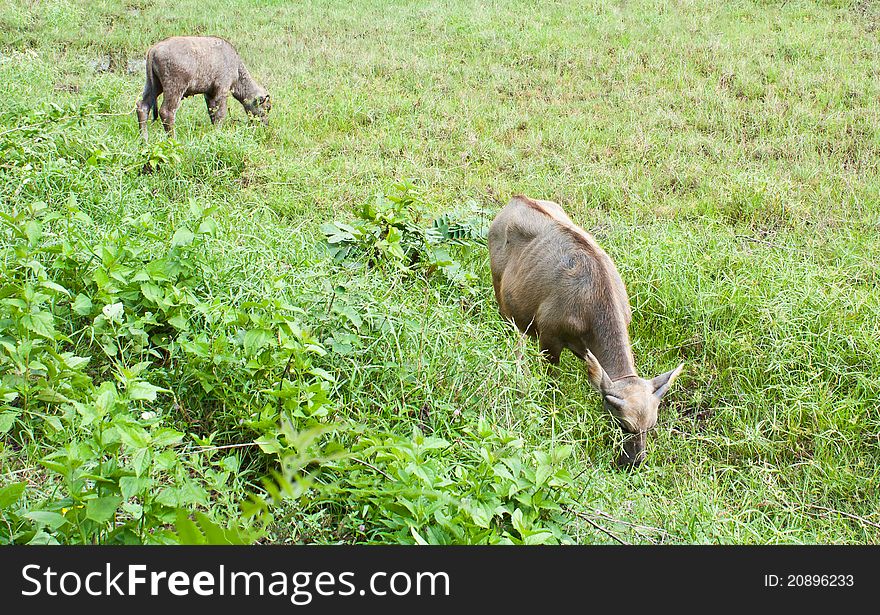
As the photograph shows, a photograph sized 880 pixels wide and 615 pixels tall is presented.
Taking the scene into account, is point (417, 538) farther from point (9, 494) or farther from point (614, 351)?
point (614, 351)

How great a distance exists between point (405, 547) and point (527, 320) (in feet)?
11.2

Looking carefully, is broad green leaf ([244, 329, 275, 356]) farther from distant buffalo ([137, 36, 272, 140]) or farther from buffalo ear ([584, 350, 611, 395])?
distant buffalo ([137, 36, 272, 140])

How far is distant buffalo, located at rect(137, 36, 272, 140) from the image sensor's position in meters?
9.17

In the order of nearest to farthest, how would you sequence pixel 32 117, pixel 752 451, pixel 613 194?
pixel 752 451 → pixel 32 117 → pixel 613 194

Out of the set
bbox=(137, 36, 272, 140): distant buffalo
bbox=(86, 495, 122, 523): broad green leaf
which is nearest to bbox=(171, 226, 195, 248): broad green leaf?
bbox=(86, 495, 122, 523): broad green leaf

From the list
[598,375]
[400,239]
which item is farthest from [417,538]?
[400,239]

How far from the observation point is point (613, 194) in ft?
26.9

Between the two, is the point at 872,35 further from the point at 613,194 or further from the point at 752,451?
the point at 752,451

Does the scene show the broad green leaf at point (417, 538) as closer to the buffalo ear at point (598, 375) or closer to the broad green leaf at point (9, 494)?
the broad green leaf at point (9, 494)

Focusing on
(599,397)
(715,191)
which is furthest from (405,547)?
(715,191)

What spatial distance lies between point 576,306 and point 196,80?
6.45 m

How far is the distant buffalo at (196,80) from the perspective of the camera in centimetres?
917


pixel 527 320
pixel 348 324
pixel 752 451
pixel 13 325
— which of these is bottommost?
pixel 752 451

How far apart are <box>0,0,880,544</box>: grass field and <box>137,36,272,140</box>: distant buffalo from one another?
296mm
